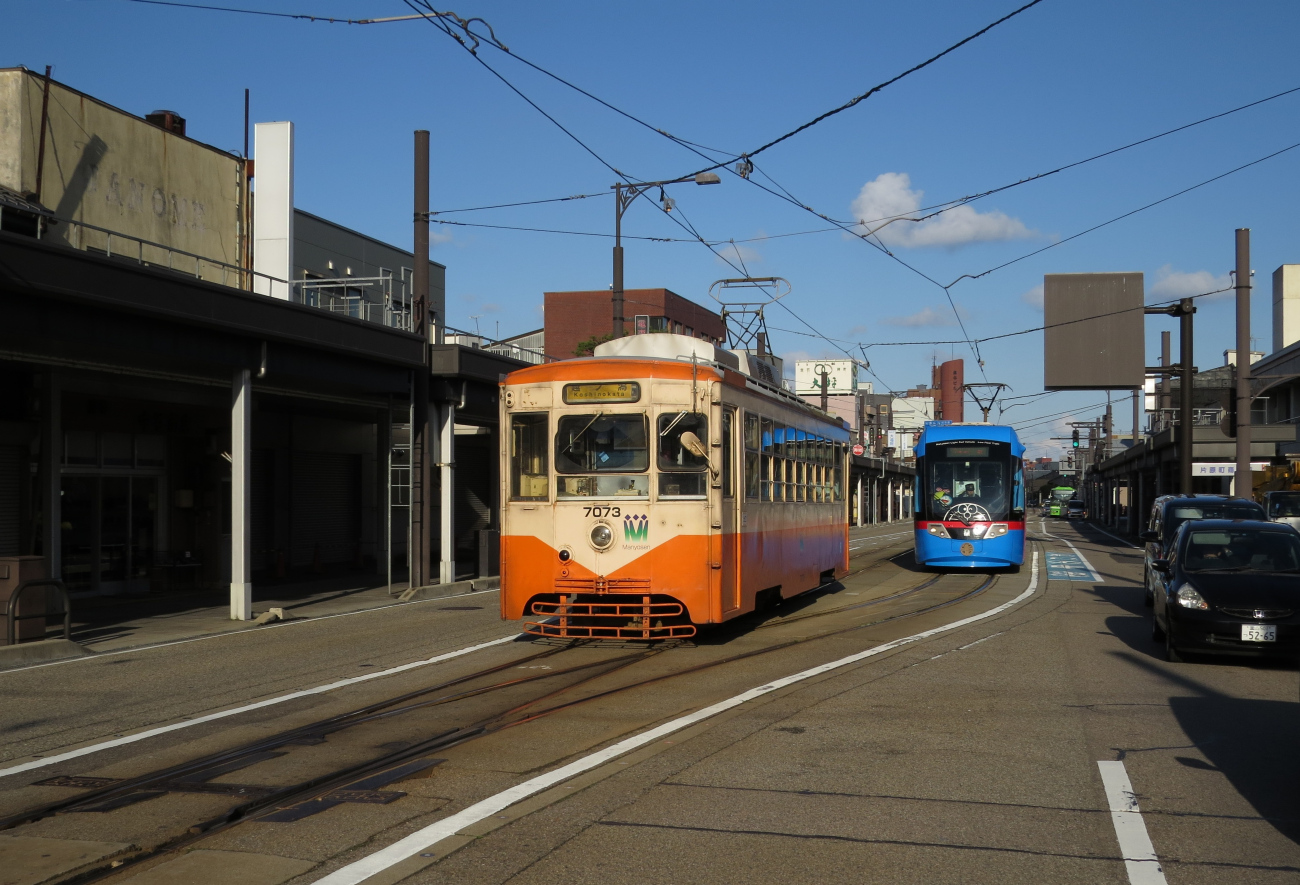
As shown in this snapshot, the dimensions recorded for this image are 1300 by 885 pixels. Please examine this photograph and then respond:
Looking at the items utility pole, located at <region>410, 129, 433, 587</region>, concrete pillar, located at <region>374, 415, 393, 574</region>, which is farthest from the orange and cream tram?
concrete pillar, located at <region>374, 415, 393, 574</region>

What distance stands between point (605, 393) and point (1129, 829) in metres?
7.97

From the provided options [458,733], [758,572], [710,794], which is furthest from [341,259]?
[710,794]

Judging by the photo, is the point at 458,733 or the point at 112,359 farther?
the point at 112,359

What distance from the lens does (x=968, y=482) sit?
2680 cm

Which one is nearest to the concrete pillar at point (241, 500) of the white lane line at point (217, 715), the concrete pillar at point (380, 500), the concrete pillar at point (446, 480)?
the white lane line at point (217, 715)

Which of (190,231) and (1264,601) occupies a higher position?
(190,231)

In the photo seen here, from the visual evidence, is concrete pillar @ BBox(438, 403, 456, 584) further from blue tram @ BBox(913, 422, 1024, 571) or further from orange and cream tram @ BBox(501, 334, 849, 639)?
orange and cream tram @ BBox(501, 334, 849, 639)

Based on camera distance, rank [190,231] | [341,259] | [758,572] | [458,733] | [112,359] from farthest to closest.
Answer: [341,259] → [190,231] → [112,359] → [758,572] → [458,733]

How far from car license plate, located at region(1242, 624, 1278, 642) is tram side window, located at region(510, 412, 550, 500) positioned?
290 inches

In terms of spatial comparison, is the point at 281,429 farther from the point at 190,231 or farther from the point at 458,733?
the point at 458,733

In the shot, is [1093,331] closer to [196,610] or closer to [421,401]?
[421,401]

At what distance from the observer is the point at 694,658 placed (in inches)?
512

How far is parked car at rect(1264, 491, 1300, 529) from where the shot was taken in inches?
1195

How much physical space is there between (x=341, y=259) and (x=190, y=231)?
21.9 feet
